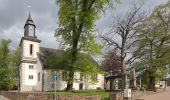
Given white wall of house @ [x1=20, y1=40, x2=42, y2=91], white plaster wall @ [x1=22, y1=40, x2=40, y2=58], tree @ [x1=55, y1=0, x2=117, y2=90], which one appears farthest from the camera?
white plaster wall @ [x1=22, y1=40, x2=40, y2=58]

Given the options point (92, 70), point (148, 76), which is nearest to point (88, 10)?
point (92, 70)

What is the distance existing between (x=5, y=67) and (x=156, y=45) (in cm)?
3727

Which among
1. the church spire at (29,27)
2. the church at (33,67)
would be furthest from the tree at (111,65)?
the church spire at (29,27)

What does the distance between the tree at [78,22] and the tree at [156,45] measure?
9459 millimetres

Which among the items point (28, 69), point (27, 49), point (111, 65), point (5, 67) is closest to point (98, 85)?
point (111, 65)

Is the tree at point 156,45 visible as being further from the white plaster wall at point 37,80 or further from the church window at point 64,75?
the white plaster wall at point 37,80

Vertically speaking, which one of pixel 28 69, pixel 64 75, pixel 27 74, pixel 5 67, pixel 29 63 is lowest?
pixel 64 75

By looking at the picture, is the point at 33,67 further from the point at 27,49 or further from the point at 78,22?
the point at 78,22

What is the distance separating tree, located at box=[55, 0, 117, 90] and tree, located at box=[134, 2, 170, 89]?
9459 millimetres

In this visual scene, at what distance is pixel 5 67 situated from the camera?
71938 mm

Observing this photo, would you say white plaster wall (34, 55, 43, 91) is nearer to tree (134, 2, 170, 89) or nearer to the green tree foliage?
the green tree foliage

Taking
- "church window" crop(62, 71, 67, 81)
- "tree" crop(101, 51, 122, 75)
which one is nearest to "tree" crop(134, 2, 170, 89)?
"tree" crop(101, 51, 122, 75)

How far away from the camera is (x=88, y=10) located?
41.9 meters

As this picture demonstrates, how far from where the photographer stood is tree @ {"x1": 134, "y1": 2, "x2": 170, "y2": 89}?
160 ft
